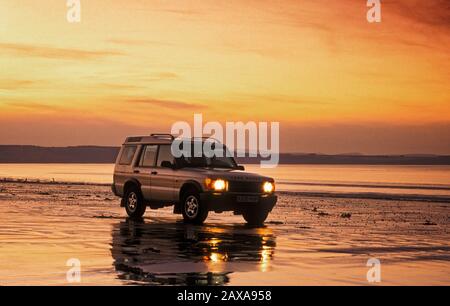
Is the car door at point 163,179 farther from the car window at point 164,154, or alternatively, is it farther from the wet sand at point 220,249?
the wet sand at point 220,249

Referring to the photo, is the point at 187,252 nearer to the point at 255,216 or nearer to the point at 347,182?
the point at 255,216

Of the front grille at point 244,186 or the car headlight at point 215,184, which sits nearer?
the car headlight at point 215,184

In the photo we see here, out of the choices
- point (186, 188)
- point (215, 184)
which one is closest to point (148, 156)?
point (186, 188)

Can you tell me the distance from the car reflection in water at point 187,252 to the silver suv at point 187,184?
2.69 feet

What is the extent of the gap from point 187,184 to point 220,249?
292 inches

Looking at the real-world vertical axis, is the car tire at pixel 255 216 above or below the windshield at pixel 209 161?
below

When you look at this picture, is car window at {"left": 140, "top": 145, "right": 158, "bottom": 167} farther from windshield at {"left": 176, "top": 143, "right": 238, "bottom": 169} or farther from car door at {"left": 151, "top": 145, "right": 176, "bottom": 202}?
windshield at {"left": 176, "top": 143, "right": 238, "bottom": 169}

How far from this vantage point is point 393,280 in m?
12.2

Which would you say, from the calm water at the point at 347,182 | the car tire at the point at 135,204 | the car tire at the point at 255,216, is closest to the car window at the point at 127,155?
the car tire at the point at 135,204

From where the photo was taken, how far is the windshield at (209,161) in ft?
79.5

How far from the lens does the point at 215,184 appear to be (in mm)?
23078

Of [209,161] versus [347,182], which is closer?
[209,161]

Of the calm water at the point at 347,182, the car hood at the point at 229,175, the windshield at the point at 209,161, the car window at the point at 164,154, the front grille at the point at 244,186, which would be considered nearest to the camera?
the car hood at the point at 229,175

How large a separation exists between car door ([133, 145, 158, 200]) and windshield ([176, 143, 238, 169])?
1171 mm
